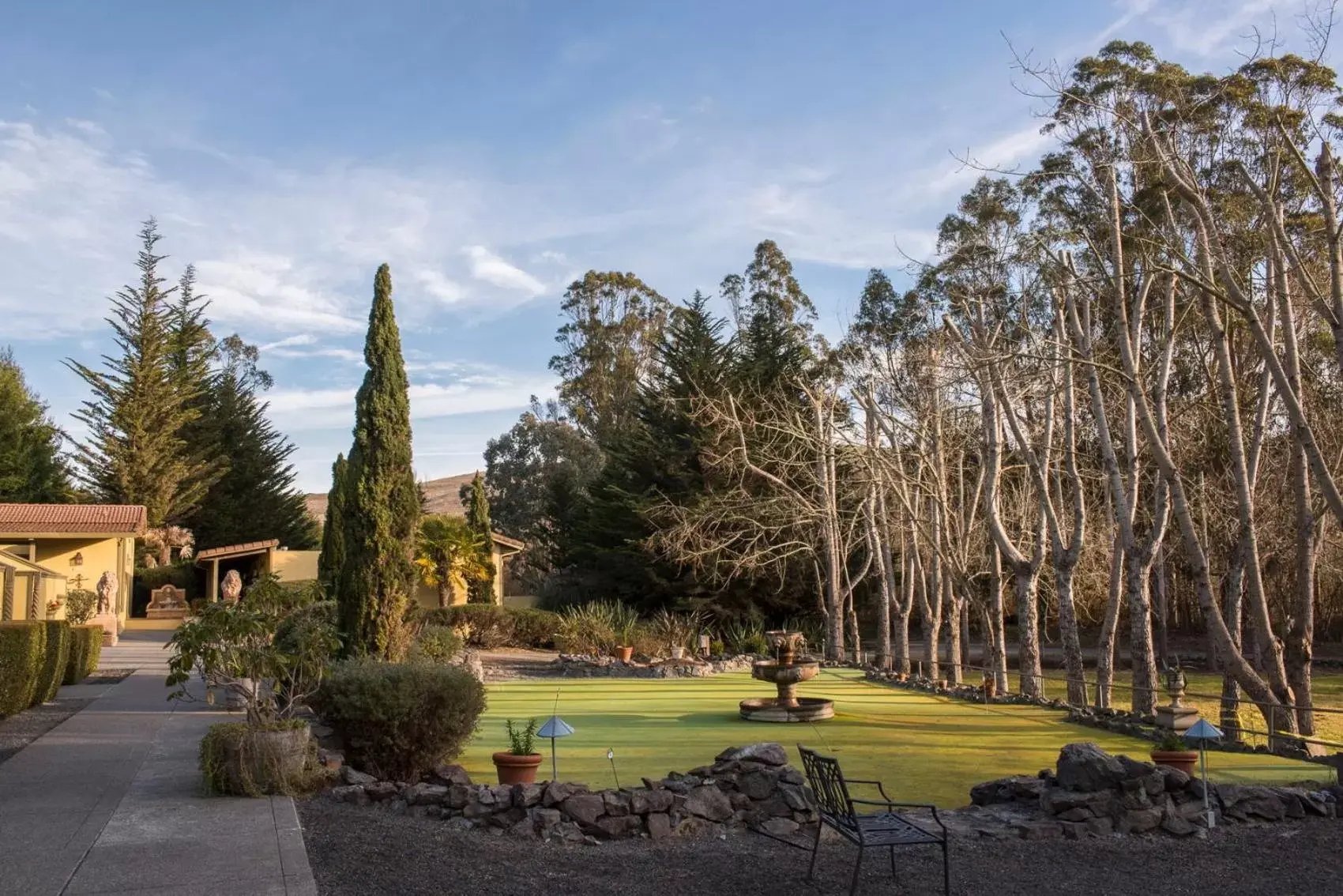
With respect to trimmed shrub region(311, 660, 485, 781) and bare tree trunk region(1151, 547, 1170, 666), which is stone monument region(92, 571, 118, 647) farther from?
bare tree trunk region(1151, 547, 1170, 666)

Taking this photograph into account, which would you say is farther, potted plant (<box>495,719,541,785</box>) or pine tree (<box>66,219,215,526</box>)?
pine tree (<box>66,219,215,526</box>)

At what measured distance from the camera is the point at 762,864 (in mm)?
7051

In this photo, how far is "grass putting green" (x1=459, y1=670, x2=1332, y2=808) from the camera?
34.3 ft

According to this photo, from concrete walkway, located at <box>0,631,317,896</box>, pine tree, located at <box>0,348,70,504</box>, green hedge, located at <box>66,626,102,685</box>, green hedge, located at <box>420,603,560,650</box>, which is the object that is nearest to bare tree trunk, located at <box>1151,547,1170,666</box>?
green hedge, located at <box>420,603,560,650</box>

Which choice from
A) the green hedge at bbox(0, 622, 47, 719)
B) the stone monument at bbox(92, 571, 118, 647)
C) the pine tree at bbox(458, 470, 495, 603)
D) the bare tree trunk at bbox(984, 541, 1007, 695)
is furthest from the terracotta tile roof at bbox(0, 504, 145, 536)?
the bare tree trunk at bbox(984, 541, 1007, 695)

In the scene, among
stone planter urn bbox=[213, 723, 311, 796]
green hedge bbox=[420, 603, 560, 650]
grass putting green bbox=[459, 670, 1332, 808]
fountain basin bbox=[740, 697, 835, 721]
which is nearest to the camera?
stone planter urn bbox=[213, 723, 311, 796]

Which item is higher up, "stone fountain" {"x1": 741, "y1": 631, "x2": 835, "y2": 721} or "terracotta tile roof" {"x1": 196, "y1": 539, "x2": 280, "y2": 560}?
"terracotta tile roof" {"x1": 196, "y1": 539, "x2": 280, "y2": 560}

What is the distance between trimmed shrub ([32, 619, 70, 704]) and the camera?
45.6 feet

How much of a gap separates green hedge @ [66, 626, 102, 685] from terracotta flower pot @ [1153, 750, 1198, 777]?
48.9 ft

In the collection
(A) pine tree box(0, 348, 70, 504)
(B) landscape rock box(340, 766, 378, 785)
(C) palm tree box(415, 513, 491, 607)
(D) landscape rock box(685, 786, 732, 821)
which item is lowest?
(D) landscape rock box(685, 786, 732, 821)

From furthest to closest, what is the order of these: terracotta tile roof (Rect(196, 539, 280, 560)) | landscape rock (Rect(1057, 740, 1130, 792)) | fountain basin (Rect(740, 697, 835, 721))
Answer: terracotta tile roof (Rect(196, 539, 280, 560)), fountain basin (Rect(740, 697, 835, 721)), landscape rock (Rect(1057, 740, 1130, 792))

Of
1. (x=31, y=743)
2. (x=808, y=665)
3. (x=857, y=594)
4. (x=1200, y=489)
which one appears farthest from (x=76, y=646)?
(x=857, y=594)

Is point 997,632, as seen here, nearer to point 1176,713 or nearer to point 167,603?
point 1176,713

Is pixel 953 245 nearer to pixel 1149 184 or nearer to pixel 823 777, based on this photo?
pixel 1149 184
